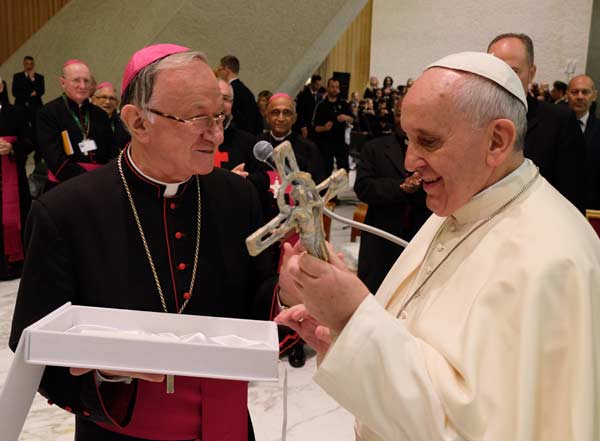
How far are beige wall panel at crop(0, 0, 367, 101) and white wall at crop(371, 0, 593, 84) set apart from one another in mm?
11692

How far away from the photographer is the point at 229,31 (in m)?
8.70

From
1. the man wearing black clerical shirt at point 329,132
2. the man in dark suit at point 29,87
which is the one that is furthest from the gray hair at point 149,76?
the man in dark suit at point 29,87

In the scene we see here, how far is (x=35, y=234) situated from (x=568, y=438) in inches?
57.6

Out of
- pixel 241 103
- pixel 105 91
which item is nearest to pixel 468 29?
pixel 241 103

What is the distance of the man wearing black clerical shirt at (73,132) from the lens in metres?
5.91

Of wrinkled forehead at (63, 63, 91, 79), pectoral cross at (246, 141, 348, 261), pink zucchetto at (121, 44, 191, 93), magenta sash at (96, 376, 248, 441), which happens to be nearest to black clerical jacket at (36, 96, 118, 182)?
wrinkled forehead at (63, 63, 91, 79)

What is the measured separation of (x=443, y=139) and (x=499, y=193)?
8.8 inches

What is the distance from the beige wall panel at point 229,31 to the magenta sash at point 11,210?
124 inches

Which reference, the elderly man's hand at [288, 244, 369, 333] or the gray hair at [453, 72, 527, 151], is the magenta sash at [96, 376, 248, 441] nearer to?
the elderly man's hand at [288, 244, 369, 333]

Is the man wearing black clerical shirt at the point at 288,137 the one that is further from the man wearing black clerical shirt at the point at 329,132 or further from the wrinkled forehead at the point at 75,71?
the man wearing black clerical shirt at the point at 329,132

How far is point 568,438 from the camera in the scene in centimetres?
135

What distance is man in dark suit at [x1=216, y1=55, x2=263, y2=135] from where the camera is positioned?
689cm

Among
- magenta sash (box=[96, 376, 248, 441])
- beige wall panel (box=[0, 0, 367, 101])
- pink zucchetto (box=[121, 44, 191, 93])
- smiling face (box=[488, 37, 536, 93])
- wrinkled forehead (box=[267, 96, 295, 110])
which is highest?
beige wall panel (box=[0, 0, 367, 101])

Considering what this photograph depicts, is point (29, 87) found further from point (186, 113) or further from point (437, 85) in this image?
point (437, 85)
